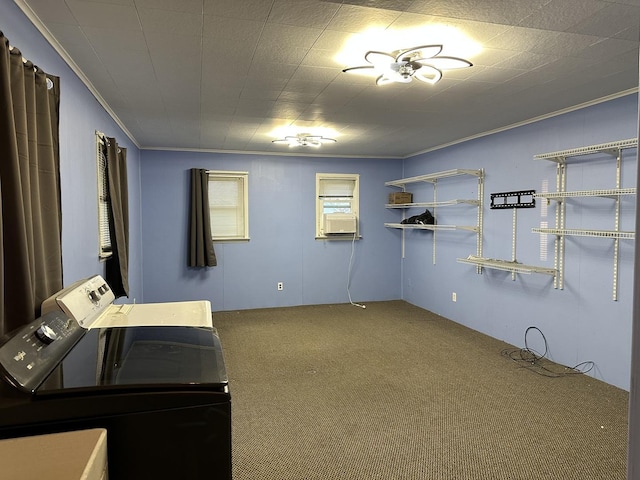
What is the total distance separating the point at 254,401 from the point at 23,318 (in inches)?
73.2

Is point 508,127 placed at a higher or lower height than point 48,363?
higher

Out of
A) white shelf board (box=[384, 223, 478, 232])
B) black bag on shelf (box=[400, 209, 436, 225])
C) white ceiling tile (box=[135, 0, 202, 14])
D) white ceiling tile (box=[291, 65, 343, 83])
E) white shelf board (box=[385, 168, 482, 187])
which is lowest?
white shelf board (box=[384, 223, 478, 232])

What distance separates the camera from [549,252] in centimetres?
399

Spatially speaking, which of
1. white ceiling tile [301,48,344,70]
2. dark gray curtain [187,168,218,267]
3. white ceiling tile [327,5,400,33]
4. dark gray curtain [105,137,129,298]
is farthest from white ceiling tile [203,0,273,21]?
dark gray curtain [187,168,218,267]

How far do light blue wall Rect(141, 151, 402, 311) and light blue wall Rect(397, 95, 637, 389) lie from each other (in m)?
1.19

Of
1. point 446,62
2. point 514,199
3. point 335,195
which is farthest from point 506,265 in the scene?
point 335,195

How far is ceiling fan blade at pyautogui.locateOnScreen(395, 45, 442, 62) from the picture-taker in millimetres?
2270

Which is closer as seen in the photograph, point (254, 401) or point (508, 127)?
point (254, 401)

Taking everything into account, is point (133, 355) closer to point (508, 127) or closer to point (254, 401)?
point (254, 401)

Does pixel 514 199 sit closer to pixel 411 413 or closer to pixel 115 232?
pixel 411 413

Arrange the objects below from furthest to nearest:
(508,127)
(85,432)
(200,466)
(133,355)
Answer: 1. (508,127)
2. (133,355)
3. (200,466)
4. (85,432)

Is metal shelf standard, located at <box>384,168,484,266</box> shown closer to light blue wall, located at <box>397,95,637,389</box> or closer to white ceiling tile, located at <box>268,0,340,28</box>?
light blue wall, located at <box>397,95,637,389</box>

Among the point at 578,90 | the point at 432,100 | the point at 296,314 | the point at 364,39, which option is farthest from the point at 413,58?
the point at 296,314

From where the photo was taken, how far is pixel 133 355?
1411 millimetres
